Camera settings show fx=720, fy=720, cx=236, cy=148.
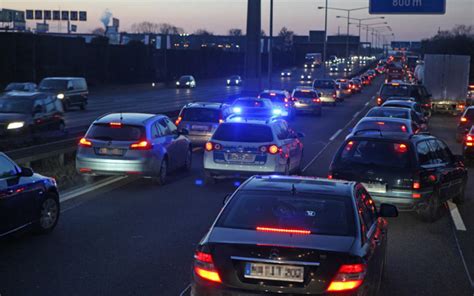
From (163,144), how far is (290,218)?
32.5ft

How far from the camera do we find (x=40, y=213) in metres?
9.96

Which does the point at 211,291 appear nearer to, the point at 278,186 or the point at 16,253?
the point at 278,186

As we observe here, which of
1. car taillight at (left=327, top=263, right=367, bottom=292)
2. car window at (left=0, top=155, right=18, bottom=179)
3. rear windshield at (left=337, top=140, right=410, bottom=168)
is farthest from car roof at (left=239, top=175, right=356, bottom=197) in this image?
rear windshield at (left=337, top=140, right=410, bottom=168)

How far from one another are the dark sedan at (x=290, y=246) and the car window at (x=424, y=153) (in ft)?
18.1

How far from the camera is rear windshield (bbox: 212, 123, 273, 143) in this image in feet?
49.8

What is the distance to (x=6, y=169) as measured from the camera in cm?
938

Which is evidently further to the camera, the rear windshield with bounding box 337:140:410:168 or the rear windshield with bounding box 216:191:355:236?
the rear windshield with bounding box 337:140:410:168

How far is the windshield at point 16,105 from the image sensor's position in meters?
22.0

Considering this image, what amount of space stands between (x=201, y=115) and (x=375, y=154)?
35.9ft

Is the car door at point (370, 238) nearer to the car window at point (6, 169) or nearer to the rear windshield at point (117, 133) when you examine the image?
the car window at point (6, 169)

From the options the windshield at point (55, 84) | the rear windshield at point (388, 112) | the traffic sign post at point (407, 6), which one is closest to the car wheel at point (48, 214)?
the rear windshield at point (388, 112)

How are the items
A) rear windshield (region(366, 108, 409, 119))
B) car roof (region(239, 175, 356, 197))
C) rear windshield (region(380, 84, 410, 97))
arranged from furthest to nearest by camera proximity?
rear windshield (region(380, 84, 410, 97)), rear windshield (region(366, 108, 409, 119)), car roof (region(239, 175, 356, 197))

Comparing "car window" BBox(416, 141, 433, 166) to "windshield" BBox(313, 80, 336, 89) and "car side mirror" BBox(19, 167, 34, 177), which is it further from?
"windshield" BBox(313, 80, 336, 89)

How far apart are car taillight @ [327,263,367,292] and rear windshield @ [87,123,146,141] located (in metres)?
9.90
